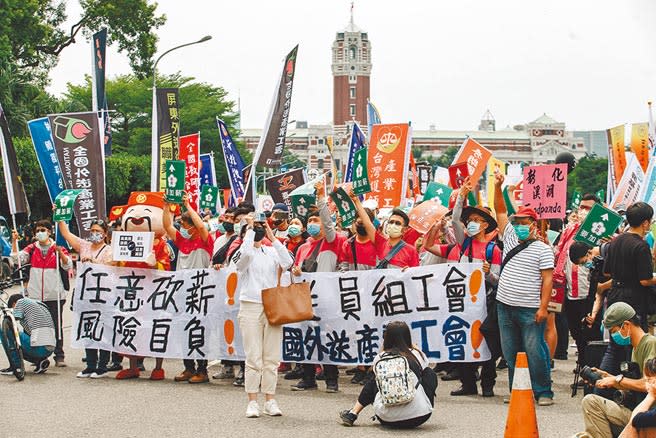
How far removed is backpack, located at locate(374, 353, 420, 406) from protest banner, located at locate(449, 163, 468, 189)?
23.4 ft

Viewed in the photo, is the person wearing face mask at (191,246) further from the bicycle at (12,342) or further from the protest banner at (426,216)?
the protest banner at (426,216)

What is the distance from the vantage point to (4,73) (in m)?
35.3

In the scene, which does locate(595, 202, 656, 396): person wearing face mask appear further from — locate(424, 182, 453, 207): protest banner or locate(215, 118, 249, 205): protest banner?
locate(215, 118, 249, 205): protest banner

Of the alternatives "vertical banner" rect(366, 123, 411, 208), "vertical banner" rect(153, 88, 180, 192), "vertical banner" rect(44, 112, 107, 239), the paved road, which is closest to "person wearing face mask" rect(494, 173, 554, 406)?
the paved road

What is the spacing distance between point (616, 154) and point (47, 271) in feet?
30.6

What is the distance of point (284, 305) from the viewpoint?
971cm

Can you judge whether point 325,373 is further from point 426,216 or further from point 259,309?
point 426,216

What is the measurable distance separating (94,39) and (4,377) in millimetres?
13541

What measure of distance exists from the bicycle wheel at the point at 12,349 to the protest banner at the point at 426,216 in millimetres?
4222

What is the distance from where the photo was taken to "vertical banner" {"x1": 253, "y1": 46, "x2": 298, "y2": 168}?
1752 cm

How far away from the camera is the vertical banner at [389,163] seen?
14555 mm

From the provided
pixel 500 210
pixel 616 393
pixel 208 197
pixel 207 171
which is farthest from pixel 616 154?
pixel 616 393

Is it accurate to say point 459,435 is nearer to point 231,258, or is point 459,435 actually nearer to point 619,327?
point 619,327

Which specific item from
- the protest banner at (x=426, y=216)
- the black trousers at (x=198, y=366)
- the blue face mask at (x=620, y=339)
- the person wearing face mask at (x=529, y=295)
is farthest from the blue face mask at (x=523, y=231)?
the black trousers at (x=198, y=366)
